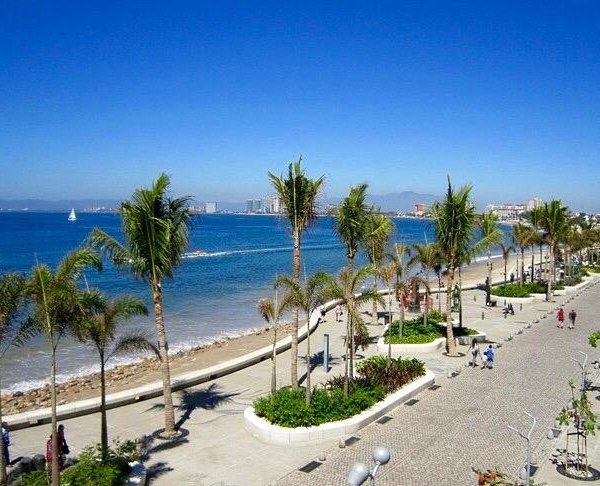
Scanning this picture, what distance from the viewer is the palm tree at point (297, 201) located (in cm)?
1533

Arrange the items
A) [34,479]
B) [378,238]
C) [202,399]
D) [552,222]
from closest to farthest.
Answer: [34,479], [202,399], [378,238], [552,222]

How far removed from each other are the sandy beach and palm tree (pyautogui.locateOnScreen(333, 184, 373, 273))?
877 centimetres

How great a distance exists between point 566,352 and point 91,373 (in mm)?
19866

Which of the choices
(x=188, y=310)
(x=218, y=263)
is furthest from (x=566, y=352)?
(x=218, y=263)

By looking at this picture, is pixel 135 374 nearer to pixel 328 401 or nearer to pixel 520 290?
pixel 328 401

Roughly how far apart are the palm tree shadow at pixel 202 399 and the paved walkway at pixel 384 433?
0.10 feet

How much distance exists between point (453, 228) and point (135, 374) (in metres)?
14.2

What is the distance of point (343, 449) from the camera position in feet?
39.9

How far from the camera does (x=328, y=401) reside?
1368cm

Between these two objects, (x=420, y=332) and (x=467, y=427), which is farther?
(x=420, y=332)

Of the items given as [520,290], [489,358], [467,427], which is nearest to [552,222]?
[520,290]

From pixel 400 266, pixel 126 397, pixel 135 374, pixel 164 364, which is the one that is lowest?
pixel 135 374

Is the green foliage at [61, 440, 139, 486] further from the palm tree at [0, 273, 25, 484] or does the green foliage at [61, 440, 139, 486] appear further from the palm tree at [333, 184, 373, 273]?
the palm tree at [333, 184, 373, 273]

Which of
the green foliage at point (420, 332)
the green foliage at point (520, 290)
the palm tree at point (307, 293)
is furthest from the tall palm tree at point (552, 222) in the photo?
the palm tree at point (307, 293)
